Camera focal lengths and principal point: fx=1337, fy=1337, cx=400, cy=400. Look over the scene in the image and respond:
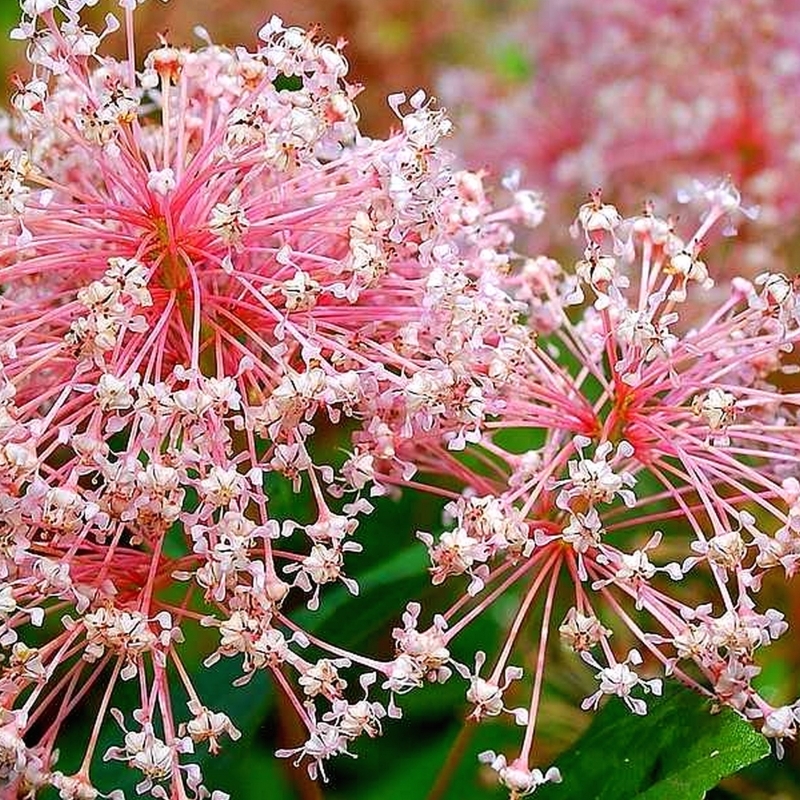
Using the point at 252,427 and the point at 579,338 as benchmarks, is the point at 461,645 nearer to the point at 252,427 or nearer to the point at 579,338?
the point at 579,338

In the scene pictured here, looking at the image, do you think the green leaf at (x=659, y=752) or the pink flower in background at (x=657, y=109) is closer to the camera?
the green leaf at (x=659, y=752)

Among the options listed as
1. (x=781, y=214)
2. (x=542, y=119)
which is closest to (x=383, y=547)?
(x=781, y=214)

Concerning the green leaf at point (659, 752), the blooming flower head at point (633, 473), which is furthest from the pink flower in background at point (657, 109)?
the green leaf at point (659, 752)

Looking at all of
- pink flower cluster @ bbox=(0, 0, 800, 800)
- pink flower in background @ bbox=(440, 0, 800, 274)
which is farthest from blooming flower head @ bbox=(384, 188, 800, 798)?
pink flower in background @ bbox=(440, 0, 800, 274)

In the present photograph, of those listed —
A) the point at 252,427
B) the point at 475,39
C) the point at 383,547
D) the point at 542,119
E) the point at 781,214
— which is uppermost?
the point at 475,39

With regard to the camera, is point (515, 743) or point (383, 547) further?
point (515, 743)

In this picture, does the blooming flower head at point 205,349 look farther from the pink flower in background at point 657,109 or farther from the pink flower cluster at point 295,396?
the pink flower in background at point 657,109

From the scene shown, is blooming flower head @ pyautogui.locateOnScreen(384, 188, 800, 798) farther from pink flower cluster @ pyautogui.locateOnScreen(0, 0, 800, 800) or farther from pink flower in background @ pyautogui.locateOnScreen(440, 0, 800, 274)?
pink flower in background @ pyautogui.locateOnScreen(440, 0, 800, 274)

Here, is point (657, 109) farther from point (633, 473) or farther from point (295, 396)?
point (295, 396)
